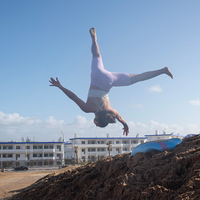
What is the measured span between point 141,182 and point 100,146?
4416cm

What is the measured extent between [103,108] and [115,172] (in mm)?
6664

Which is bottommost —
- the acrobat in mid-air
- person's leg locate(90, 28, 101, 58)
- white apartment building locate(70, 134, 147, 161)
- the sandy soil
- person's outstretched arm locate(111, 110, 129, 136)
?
the sandy soil

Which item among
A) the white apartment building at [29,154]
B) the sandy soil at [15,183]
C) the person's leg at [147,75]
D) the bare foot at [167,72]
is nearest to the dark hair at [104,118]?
the person's leg at [147,75]

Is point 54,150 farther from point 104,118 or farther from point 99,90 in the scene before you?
point 99,90

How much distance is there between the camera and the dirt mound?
4453mm

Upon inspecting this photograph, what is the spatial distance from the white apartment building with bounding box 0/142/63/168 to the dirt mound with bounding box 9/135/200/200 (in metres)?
39.8

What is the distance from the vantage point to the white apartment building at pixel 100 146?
4816 cm

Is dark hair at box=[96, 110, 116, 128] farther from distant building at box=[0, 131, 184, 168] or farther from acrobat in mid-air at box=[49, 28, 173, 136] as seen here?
distant building at box=[0, 131, 184, 168]

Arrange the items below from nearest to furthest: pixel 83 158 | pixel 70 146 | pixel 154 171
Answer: pixel 154 171
pixel 83 158
pixel 70 146

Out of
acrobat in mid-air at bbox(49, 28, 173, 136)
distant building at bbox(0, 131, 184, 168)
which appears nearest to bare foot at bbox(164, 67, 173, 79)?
acrobat in mid-air at bbox(49, 28, 173, 136)

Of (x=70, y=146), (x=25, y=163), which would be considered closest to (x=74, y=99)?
(x=25, y=163)

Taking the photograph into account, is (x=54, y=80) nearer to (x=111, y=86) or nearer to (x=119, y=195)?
(x=111, y=86)

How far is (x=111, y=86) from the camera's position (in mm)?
14141

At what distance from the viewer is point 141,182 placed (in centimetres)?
528
